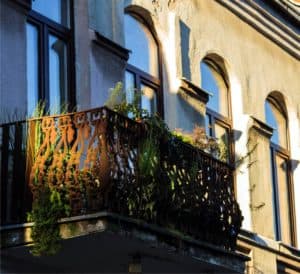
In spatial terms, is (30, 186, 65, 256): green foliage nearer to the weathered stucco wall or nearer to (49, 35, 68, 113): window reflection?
(49, 35, 68, 113): window reflection

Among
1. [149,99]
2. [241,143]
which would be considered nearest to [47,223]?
[149,99]

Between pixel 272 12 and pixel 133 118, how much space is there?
8.04m

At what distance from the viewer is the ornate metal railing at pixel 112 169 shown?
10.7 meters

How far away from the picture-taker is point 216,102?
17797 millimetres

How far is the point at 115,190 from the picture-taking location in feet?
35.1

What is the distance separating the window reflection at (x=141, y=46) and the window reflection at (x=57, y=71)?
200 cm

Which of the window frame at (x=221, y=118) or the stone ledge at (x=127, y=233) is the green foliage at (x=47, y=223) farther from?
the window frame at (x=221, y=118)

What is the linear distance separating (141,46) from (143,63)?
0.29 metres

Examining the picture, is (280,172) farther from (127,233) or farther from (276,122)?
(127,233)

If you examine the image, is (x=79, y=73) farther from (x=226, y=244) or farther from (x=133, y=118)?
(x=226, y=244)

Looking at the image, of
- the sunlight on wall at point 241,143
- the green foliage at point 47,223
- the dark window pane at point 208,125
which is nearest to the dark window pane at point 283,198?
the sunlight on wall at point 241,143

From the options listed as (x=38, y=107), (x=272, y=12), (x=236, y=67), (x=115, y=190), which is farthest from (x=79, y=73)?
(x=272, y=12)

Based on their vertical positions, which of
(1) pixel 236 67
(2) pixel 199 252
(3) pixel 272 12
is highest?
(3) pixel 272 12

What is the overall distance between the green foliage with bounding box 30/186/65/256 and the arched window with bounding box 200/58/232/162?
21.7ft
